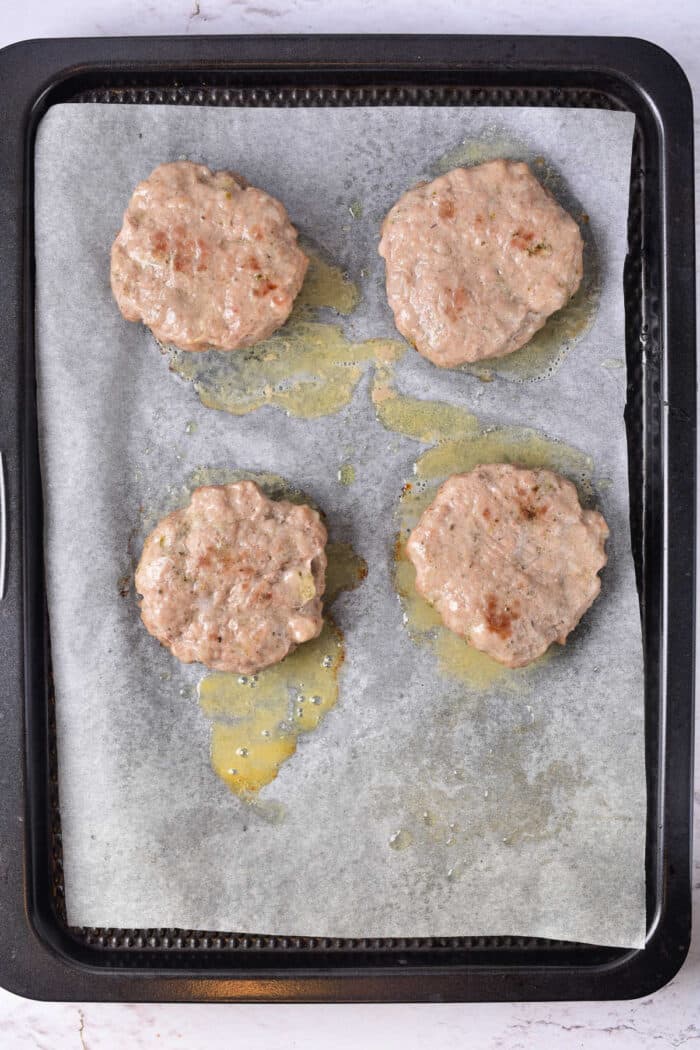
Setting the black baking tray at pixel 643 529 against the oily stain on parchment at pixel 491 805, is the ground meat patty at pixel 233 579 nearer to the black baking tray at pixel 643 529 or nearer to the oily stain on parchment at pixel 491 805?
the black baking tray at pixel 643 529

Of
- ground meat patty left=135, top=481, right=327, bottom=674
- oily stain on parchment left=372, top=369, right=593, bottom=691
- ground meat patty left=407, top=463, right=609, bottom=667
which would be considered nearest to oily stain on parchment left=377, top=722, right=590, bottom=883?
oily stain on parchment left=372, top=369, right=593, bottom=691

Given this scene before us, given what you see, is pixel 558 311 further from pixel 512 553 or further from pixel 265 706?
pixel 265 706

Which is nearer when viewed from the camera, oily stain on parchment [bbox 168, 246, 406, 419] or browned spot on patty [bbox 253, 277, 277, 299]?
browned spot on patty [bbox 253, 277, 277, 299]

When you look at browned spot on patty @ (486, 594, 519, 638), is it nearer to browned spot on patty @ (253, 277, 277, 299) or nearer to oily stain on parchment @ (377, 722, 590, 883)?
oily stain on parchment @ (377, 722, 590, 883)

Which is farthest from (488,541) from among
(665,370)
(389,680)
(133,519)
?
(133,519)

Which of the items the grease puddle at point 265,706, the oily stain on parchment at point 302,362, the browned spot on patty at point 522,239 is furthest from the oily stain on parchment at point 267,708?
the browned spot on patty at point 522,239

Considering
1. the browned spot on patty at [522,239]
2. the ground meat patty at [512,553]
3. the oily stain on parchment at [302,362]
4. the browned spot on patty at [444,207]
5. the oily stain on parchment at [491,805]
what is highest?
the browned spot on patty at [444,207]
